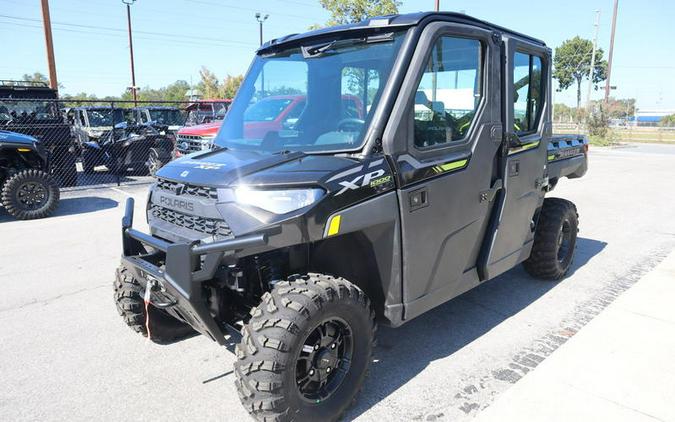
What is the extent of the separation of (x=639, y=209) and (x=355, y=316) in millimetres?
8733

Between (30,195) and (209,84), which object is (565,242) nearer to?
(30,195)

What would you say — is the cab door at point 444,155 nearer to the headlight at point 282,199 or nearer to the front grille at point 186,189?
the headlight at point 282,199

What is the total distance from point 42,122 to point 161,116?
511 cm

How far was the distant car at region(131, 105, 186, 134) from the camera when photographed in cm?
1517

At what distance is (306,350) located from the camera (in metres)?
2.65

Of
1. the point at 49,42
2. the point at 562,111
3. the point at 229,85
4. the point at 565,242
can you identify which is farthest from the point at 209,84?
the point at 562,111

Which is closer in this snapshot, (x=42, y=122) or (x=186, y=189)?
(x=186, y=189)

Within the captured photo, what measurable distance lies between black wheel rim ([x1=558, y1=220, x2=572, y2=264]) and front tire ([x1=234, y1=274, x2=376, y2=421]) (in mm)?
3266

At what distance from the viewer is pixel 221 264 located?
2.56 m

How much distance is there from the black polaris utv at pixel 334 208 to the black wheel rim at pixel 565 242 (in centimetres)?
167

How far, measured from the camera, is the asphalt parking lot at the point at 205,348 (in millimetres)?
2980

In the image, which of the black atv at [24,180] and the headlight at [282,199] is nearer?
the headlight at [282,199]

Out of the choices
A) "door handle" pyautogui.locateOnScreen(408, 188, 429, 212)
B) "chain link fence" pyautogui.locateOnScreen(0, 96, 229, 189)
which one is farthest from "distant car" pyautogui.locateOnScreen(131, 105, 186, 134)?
"door handle" pyautogui.locateOnScreen(408, 188, 429, 212)

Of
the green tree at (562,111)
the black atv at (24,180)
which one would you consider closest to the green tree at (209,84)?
the black atv at (24,180)
